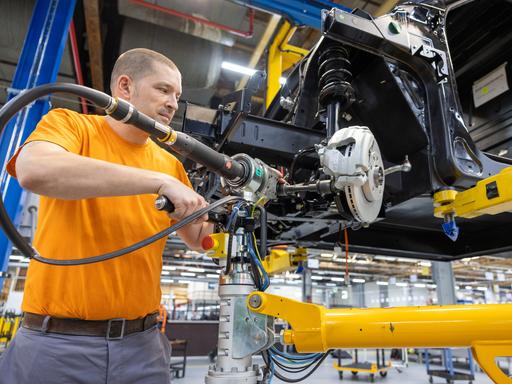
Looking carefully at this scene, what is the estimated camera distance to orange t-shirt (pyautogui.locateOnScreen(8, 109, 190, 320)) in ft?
3.53

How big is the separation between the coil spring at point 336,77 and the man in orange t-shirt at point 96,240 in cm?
69

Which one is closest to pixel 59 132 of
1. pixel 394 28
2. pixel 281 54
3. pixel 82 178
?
pixel 82 178

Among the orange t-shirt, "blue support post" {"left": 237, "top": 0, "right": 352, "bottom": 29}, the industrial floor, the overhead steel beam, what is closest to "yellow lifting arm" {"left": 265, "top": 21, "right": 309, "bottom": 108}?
"blue support post" {"left": 237, "top": 0, "right": 352, "bottom": 29}

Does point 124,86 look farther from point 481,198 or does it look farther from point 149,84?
point 481,198

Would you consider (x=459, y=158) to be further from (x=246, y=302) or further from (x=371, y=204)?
(x=246, y=302)

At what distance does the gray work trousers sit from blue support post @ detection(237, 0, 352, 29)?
12.3ft

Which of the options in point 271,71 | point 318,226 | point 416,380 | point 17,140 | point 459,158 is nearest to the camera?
point 459,158

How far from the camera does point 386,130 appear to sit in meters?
1.79

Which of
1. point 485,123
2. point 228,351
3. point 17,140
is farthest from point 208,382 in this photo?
point 17,140

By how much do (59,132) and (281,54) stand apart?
137 inches

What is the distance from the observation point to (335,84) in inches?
63.4

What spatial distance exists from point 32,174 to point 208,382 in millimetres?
700

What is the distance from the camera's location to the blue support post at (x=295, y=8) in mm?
3910

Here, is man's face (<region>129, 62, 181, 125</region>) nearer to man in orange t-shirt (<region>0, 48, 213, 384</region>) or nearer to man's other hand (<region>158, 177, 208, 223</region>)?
man in orange t-shirt (<region>0, 48, 213, 384</region>)
